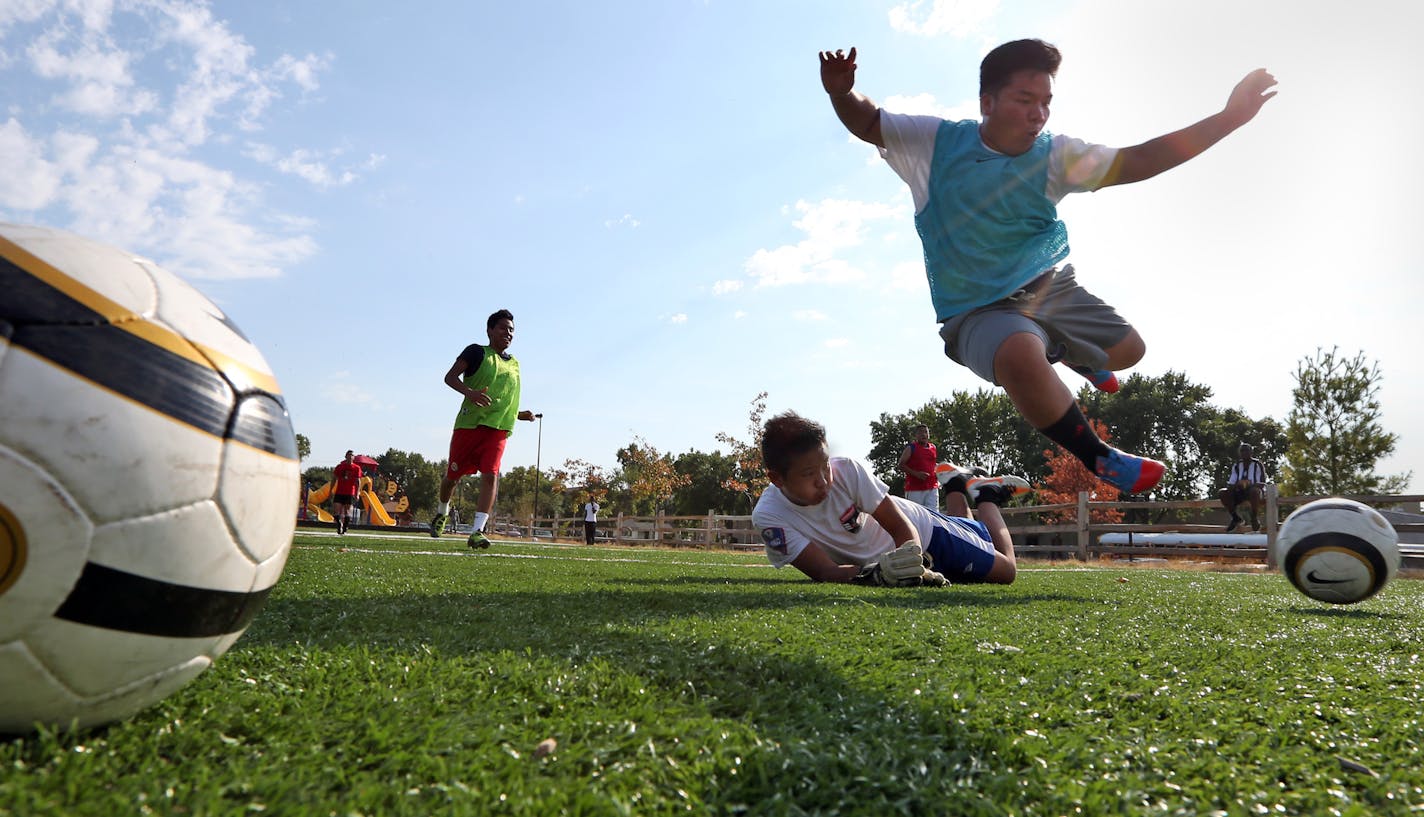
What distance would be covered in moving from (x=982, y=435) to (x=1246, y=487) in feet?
131

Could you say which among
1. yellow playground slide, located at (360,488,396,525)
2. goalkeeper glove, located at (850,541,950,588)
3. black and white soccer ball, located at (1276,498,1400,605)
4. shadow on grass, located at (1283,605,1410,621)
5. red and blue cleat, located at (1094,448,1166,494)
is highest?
red and blue cleat, located at (1094,448,1166,494)

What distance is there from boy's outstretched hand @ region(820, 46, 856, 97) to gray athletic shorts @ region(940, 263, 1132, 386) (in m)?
1.40

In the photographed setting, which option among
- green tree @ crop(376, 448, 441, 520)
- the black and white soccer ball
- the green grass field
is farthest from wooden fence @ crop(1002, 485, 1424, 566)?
green tree @ crop(376, 448, 441, 520)

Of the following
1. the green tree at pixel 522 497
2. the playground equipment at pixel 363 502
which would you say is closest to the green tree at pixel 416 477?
the green tree at pixel 522 497

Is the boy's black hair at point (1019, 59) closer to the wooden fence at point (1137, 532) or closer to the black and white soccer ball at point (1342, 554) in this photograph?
the black and white soccer ball at point (1342, 554)

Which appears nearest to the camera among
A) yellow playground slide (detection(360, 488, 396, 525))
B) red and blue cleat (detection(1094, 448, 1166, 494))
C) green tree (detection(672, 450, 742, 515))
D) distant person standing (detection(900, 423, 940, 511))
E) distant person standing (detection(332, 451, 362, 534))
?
red and blue cleat (detection(1094, 448, 1166, 494))

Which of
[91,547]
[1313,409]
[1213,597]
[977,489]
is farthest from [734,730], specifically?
[1313,409]

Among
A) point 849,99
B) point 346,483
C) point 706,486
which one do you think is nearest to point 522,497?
point 706,486

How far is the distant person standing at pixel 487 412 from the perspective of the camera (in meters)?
9.50

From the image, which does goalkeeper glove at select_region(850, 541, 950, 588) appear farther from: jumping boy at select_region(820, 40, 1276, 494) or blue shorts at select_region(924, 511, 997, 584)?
jumping boy at select_region(820, 40, 1276, 494)

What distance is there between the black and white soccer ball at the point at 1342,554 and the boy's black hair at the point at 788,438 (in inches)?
108

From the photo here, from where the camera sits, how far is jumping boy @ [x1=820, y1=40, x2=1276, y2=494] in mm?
4086

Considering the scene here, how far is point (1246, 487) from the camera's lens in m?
16.4

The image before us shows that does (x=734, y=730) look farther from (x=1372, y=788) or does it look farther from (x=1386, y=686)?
(x=1386, y=686)
